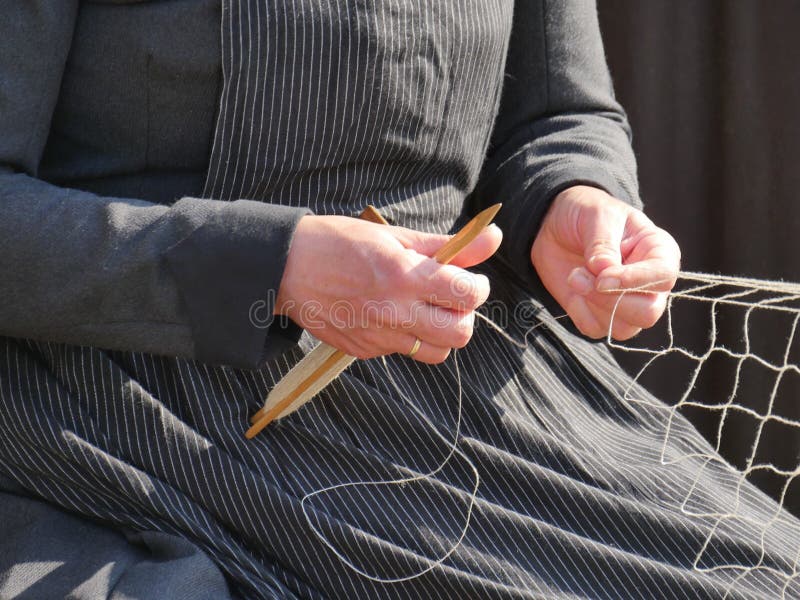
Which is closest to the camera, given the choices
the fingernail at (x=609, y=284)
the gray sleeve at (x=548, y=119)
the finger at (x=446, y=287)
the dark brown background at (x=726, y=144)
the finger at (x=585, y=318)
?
the finger at (x=446, y=287)

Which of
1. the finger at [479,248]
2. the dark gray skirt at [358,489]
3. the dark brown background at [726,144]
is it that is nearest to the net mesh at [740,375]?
the dark brown background at [726,144]

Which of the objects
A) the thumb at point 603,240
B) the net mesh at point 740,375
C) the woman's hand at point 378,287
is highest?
the woman's hand at point 378,287

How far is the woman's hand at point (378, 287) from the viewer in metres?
0.83

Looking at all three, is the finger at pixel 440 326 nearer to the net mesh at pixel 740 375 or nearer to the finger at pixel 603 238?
the finger at pixel 603 238

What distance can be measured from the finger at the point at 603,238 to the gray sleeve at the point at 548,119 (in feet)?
0.38

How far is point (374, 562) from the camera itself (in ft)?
2.88

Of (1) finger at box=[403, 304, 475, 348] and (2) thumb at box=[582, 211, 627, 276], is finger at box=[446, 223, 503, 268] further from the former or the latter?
(2) thumb at box=[582, 211, 627, 276]

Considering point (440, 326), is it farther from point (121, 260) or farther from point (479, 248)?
point (121, 260)

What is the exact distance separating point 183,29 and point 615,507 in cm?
71

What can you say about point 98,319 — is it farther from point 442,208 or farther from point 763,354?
point 763,354

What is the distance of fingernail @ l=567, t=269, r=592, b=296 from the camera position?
1.00 metres

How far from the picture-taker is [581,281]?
1.00 m

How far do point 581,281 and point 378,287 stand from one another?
0.29m

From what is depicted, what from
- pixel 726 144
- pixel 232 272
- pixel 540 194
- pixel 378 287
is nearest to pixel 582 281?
pixel 540 194
